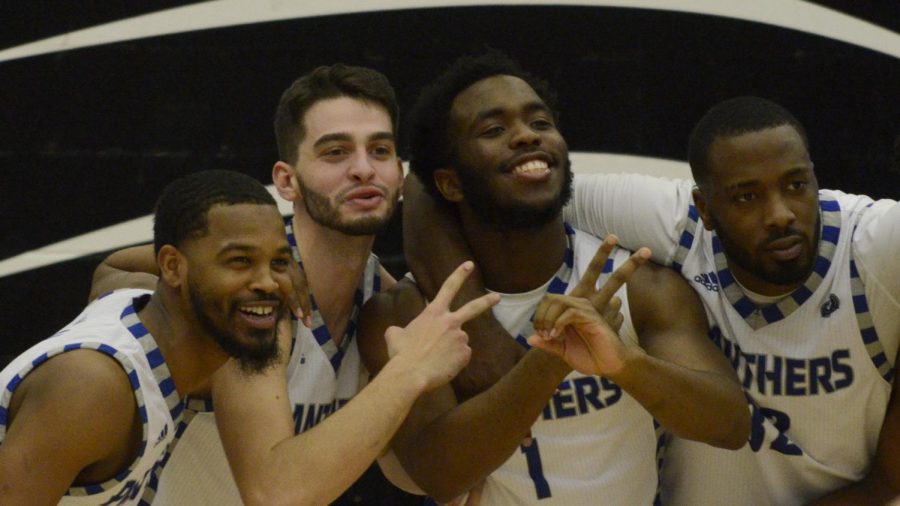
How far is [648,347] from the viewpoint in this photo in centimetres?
336

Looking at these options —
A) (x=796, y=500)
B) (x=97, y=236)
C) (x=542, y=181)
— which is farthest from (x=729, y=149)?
(x=97, y=236)

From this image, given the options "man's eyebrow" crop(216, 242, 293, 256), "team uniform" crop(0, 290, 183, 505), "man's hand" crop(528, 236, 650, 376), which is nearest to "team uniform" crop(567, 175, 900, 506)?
"man's hand" crop(528, 236, 650, 376)

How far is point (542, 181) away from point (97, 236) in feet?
5.11

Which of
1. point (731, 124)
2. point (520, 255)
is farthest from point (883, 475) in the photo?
point (520, 255)

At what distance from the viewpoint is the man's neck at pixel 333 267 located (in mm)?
3703

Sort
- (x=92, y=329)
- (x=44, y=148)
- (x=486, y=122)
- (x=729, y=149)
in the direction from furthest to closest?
(x=44, y=148) → (x=486, y=122) → (x=729, y=149) → (x=92, y=329)

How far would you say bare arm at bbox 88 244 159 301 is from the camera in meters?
3.72

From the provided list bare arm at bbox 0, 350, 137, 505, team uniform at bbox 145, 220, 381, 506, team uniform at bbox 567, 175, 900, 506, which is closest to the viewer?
bare arm at bbox 0, 350, 137, 505

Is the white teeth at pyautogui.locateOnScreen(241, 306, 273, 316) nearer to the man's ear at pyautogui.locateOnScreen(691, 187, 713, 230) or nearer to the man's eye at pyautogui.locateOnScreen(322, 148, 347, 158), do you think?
the man's eye at pyautogui.locateOnScreen(322, 148, 347, 158)

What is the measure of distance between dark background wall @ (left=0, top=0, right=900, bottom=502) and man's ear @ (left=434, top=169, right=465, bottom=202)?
2.21 ft

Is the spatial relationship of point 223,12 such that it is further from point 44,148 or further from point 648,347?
point 648,347

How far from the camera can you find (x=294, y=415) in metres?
3.61

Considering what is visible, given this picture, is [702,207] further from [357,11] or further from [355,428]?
[357,11]

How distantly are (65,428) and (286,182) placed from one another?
1.20 m
